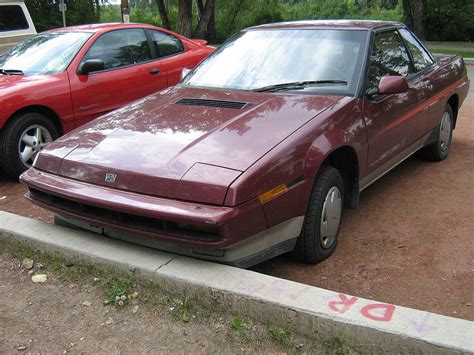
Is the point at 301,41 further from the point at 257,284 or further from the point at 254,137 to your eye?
the point at 257,284

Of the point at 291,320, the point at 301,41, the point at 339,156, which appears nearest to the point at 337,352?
the point at 291,320

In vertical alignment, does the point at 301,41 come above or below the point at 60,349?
above

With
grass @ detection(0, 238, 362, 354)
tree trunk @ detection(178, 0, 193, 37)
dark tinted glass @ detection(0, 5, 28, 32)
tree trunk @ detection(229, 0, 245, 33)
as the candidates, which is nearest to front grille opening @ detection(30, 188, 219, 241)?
grass @ detection(0, 238, 362, 354)

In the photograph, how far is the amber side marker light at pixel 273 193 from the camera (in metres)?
3.00

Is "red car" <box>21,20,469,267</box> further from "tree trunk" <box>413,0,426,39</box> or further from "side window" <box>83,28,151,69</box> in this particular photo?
"tree trunk" <box>413,0,426,39</box>

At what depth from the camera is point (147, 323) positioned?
2936 millimetres

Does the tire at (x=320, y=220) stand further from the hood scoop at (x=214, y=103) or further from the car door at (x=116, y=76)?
the car door at (x=116, y=76)

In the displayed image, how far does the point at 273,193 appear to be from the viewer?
3.06 meters

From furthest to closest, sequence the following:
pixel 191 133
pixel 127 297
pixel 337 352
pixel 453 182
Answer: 1. pixel 453 182
2. pixel 191 133
3. pixel 127 297
4. pixel 337 352

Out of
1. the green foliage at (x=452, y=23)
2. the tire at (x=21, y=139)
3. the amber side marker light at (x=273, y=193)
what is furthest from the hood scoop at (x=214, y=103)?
the green foliage at (x=452, y=23)

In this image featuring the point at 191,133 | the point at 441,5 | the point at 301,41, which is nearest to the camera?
the point at 191,133

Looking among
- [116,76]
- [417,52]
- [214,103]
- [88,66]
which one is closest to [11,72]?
[88,66]

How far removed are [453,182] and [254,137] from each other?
2823mm

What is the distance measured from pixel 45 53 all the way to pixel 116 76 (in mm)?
864
